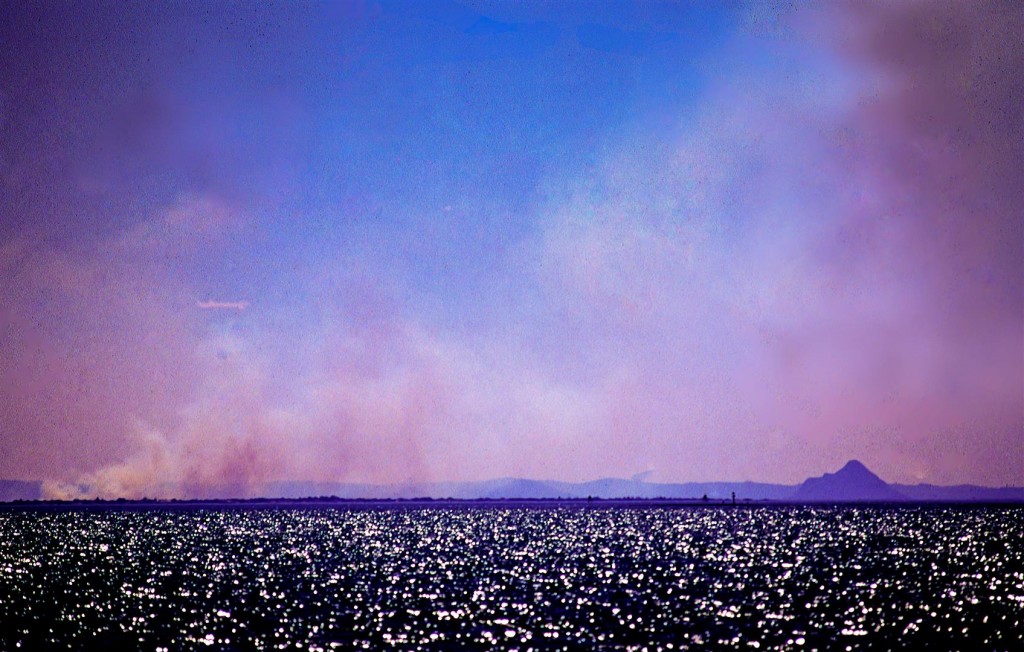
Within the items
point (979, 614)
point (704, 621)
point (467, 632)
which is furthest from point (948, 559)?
point (467, 632)

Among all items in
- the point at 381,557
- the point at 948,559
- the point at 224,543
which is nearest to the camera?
the point at 948,559

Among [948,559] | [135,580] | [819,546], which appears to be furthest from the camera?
[819,546]

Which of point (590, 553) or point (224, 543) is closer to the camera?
point (590, 553)

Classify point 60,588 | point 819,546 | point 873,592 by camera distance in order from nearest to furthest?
point 873,592
point 60,588
point 819,546

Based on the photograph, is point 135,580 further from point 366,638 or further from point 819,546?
point 819,546

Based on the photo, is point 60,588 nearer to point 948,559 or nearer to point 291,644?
point 291,644

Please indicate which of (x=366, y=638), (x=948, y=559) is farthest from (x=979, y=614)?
(x=948, y=559)
